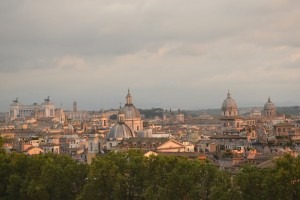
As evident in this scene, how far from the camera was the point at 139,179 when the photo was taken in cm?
3681

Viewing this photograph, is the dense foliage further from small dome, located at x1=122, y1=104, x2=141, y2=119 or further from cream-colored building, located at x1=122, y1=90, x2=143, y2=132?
small dome, located at x1=122, y1=104, x2=141, y2=119

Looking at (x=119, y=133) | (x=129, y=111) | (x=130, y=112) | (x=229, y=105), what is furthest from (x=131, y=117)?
(x=229, y=105)

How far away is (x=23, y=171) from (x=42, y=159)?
1.49 meters

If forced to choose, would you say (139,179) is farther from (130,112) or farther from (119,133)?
(130,112)

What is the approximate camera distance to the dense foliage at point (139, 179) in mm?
31328

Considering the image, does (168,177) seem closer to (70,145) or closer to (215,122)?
(70,145)

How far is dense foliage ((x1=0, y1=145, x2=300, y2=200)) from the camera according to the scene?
31.3 meters

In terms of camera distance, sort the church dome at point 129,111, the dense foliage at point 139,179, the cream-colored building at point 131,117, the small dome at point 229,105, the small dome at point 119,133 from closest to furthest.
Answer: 1. the dense foliage at point 139,179
2. the small dome at point 119,133
3. the cream-colored building at point 131,117
4. the church dome at point 129,111
5. the small dome at point 229,105

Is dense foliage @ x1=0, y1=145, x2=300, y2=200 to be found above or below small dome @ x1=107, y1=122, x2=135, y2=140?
below

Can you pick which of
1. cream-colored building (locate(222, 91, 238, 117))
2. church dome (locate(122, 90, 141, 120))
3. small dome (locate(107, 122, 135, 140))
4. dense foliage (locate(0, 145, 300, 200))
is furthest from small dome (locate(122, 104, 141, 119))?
dense foliage (locate(0, 145, 300, 200))

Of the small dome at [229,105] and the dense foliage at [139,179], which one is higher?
the small dome at [229,105]

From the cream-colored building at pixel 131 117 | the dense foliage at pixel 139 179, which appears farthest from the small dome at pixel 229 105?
the dense foliage at pixel 139 179

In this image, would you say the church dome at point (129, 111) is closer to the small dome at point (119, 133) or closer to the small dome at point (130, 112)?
the small dome at point (130, 112)

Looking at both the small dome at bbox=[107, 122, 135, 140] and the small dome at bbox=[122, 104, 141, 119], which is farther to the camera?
the small dome at bbox=[122, 104, 141, 119]
